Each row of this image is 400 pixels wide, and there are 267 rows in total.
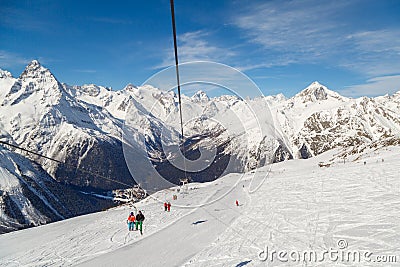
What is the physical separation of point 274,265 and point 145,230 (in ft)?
51.5

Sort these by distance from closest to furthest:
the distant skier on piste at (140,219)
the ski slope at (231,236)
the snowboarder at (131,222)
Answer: the ski slope at (231,236) < the distant skier on piste at (140,219) < the snowboarder at (131,222)

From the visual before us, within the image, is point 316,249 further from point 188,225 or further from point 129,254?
point 188,225

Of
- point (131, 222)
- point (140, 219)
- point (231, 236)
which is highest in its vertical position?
point (140, 219)

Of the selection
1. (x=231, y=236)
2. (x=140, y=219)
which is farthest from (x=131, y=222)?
(x=231, y=236)

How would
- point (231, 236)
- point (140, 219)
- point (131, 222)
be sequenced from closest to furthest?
point (231, 236)
point (140, 219)
point (131, 222)

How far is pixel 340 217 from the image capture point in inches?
992

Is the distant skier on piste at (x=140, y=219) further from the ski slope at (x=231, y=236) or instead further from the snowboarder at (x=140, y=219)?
the ski slope at (x=231, y=236)

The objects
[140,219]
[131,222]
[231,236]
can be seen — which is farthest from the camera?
[131,222]

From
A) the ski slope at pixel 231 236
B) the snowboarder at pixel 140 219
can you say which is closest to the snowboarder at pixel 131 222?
the snowboarder at pixel 140 219

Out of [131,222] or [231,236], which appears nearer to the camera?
[231,236]

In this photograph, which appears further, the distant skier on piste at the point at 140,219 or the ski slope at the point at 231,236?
the distant skier on piste at the point at 140,219

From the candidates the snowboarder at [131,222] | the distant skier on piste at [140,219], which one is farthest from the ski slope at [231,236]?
the snowboarder at [131,222]

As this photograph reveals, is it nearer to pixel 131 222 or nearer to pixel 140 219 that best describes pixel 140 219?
pixel 140 219

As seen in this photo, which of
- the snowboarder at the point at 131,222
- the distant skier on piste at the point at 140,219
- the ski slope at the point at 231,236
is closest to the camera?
the ski slope at the point at 231,236
